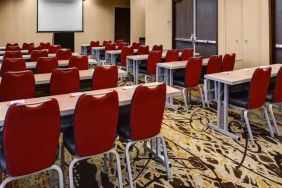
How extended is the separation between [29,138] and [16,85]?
1.71 metres

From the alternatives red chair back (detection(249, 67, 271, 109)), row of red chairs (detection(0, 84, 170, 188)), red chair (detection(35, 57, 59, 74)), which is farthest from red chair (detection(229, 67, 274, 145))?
red chair (detection(35, 57, 59, 74))

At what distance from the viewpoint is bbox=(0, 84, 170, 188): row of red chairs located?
1.98m

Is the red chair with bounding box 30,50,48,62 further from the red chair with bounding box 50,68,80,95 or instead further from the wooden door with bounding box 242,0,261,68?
the wooden door with bounding box 242,0,261,68

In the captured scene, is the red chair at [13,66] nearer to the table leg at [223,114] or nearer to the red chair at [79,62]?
the red chair at [79,62]

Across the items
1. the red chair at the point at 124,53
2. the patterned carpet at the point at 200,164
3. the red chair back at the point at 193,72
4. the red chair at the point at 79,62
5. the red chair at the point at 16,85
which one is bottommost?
the patterned carpet at the point at 200,164

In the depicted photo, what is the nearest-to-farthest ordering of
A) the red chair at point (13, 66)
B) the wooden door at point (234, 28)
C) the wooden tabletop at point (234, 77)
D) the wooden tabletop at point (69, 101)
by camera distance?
the wooden tabletop at point (69, 101) < the wooden tabletop at point (234, 77) < the red chair at point (13, 66) < the wooden door at point (234, 28)

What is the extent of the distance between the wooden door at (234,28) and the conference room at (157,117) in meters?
0.03

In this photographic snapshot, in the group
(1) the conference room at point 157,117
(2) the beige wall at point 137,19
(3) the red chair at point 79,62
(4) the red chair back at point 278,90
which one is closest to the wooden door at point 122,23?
(2) the beige wall at point 137,19

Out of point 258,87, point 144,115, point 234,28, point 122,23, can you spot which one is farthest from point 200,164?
point 122,23

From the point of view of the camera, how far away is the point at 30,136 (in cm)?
202

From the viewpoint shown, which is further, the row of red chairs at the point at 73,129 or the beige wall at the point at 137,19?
the beige wall at the point at 137,19

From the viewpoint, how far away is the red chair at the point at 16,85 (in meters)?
3.46

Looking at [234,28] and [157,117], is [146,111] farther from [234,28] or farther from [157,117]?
[234,28]

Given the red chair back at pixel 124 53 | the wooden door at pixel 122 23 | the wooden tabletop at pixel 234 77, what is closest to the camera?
the wooden tabletop at pixel 234 77
